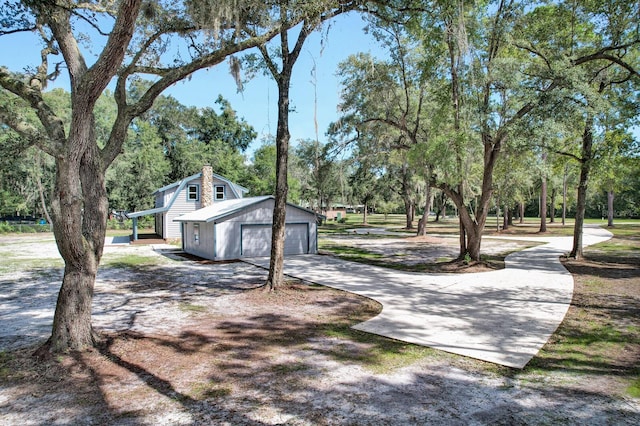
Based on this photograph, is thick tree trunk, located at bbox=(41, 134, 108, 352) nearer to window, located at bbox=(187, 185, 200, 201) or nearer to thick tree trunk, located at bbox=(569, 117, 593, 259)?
thick tree trunk, located at bbox=(569, 117, 593, 259)

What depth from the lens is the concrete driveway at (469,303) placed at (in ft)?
20.5

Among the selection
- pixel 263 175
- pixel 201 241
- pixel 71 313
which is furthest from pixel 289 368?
pixel 263 175

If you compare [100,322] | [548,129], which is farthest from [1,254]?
[548,129]

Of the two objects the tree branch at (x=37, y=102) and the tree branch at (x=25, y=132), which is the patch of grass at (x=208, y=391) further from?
the tree branch at (x=37, y=102)

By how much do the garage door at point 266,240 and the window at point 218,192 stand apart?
29.8ft

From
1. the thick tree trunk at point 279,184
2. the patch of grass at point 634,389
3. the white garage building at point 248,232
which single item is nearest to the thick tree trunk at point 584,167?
the thick tree trunk at point 279,184

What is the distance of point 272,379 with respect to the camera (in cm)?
476

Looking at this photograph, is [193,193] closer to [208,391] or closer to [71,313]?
[71,313]

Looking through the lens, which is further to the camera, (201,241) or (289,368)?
(201,241)

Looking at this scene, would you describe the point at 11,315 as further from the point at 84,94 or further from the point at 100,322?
the point at 84,94

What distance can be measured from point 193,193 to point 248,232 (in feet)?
30.9

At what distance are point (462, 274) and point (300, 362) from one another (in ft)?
29.0

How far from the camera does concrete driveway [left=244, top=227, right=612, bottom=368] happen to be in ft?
20.5

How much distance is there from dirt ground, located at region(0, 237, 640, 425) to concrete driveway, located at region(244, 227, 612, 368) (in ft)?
1.56
